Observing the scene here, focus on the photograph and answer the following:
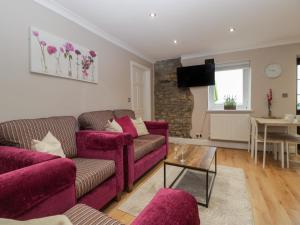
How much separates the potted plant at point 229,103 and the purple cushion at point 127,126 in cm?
240

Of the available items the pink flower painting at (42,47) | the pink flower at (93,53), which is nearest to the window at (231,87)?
the pink flower at (93,53)

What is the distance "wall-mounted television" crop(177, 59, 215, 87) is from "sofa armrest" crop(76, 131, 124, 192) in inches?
116

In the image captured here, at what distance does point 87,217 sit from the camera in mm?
904

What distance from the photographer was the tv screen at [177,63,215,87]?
404 cm

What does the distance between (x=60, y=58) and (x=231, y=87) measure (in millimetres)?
3684

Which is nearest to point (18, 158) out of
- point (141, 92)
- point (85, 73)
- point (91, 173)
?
point (91, 173)

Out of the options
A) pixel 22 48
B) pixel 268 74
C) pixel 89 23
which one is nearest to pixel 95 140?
pixel 22 48

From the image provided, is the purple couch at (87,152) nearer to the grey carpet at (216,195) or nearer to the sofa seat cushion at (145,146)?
the grey carpet at (216,195)

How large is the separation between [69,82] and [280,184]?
3149 millimetres

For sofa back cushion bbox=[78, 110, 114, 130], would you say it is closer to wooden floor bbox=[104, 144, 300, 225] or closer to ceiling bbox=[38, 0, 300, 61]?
wooden floor bbox=[104, 144, 300, 225]

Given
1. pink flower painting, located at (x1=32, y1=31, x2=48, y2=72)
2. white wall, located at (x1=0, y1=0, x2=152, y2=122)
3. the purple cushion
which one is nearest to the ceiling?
white wall, located at (x1=0, y1=0, x2=152, y2=122)

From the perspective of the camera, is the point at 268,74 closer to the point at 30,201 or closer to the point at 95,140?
the point at 95,140

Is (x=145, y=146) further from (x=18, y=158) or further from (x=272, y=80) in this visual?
(x=272, y=80)

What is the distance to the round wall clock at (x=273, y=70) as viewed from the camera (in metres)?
3.50
